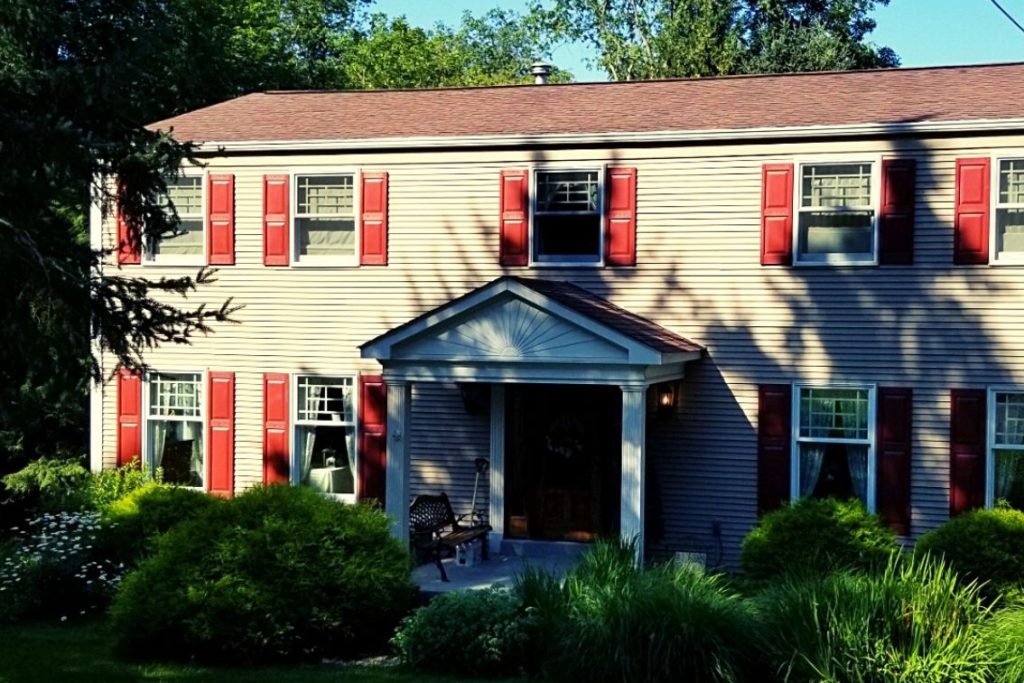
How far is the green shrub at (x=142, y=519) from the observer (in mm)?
14484

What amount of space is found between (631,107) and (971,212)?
4.71 meters

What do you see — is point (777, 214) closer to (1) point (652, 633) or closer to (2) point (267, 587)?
(1) point (652, 633)

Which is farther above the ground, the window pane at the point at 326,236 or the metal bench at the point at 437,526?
the window pane at the point at 326,236

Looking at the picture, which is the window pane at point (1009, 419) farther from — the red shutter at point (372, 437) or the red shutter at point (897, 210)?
the red shutter at point (372, 437)

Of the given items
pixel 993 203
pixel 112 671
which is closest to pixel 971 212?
pixel 993 203

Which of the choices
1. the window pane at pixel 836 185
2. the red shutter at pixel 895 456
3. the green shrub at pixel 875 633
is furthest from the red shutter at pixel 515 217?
the green shrub at pixel 875 633

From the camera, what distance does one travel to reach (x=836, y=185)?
1563cm

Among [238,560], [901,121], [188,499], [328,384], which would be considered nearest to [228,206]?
[328,384]

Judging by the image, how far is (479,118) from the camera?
1777 centimetres

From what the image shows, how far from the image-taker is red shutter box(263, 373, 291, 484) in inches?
690

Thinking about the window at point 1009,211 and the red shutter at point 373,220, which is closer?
the window at point 1009,211

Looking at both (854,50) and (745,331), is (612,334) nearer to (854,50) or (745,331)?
(745,331)

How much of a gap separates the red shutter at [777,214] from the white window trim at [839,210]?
0.06m

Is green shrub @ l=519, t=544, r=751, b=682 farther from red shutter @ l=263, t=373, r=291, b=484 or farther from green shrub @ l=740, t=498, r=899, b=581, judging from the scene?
red shutter @ l=263, t=373, r=291, b=484
